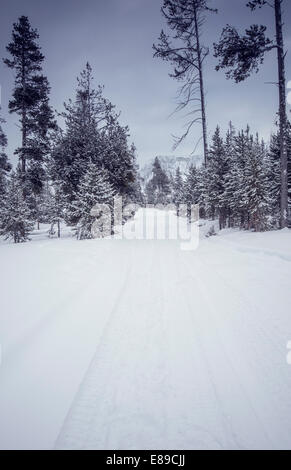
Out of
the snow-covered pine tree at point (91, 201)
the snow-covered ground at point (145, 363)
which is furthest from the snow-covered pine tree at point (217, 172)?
the snow-covered ground at point (145, 363)

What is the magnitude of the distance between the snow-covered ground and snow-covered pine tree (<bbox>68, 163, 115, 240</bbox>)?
10.9 m

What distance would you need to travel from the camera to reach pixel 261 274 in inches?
247

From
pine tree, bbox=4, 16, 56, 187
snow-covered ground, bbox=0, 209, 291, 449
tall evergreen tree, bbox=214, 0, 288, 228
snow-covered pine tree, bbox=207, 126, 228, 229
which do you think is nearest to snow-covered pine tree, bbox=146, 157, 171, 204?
snow-covered pine tree, bbox=207, 126, 228, 229

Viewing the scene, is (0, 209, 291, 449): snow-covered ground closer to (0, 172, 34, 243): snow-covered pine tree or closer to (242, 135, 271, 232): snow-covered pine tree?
(242, 135, 271, 232): snow-covered pine tree

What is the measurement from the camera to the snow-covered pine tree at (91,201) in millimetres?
16594

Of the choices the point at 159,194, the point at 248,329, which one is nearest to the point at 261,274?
the point at 248,329

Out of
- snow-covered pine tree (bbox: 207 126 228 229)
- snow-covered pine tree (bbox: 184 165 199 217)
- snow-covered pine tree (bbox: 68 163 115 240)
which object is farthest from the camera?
snow-covered pine tree (bbox: 184 165 199 217)

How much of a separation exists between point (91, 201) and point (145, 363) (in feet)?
48.7

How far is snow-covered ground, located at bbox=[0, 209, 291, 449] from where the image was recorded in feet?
6.88

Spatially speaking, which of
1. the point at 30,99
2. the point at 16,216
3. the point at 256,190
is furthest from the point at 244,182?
the point at 16,216

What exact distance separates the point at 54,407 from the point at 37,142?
2017 centimetres

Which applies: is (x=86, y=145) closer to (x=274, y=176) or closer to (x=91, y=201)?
(x=91, y=201)

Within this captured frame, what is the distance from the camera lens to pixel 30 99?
18.6 metres

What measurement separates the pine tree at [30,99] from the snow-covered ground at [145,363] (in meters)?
15.3
